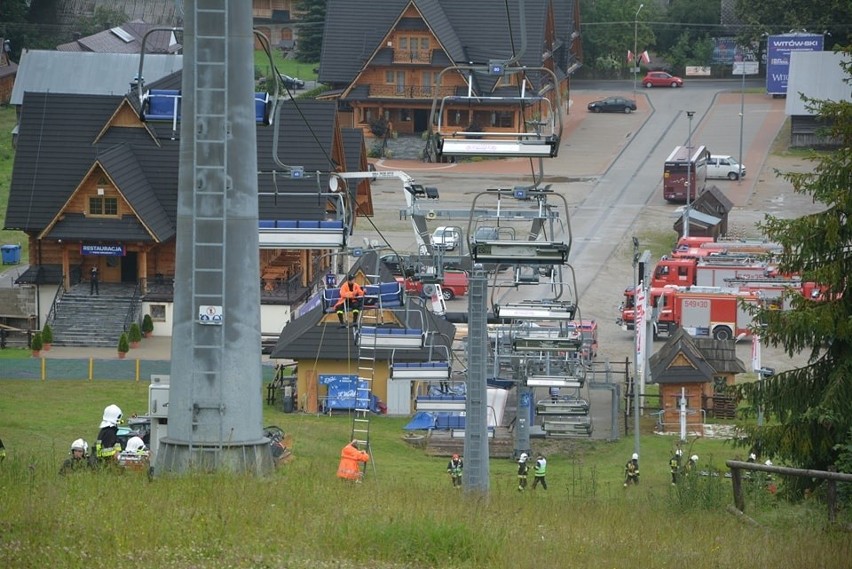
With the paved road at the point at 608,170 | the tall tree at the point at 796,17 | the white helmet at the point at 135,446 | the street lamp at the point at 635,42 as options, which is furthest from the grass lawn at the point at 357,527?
the street lamp at the point at 635,42

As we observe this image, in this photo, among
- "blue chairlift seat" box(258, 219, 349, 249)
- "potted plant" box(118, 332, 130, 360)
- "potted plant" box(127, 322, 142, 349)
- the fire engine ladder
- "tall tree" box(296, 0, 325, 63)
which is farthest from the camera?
"tall tree" box(296, 0, 325, 63)

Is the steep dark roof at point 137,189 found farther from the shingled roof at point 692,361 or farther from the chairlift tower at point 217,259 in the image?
the chairlift tower at point 217,259

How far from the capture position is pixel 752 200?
2881 inches

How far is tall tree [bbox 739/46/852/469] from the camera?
24.5 meters

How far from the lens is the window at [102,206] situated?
52.5 metres

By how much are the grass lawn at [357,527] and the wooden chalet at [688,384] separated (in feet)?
63.5

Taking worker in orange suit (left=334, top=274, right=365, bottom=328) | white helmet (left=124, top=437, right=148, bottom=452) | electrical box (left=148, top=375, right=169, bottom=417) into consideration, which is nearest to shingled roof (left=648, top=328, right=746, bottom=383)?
worker in orange suit (left=334, top=274, right=365, bottom=328)

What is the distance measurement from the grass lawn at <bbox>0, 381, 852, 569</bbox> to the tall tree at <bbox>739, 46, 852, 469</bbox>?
3838mm

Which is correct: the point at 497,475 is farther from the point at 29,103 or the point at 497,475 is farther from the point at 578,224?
the point at 578,224

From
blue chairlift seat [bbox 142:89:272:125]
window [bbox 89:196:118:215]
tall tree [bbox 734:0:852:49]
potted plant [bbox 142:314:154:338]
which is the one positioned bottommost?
potted plant [bbox 142:314:154:338]

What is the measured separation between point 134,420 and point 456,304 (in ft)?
82.0

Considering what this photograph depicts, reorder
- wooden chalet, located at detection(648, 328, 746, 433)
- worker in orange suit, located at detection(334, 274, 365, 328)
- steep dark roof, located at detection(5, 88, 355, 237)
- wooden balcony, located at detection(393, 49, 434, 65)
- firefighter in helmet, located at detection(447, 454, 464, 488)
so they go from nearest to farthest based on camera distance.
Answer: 1. firefighter in helmet, located at detection(447, 454, 464, 488)
2. worker in orange suit, located at detection(334, 274, 365, 328)
3. wooden chalet, located at detection(648, 328, 746, 433)
4. steep dark roof, located at detection(5, 88, 355, 237)
5. wooden balcony, located at detection(393, 49, 434, 65)

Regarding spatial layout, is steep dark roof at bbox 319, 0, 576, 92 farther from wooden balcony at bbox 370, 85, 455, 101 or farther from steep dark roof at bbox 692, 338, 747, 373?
steep dark roof at bbox 692, 338, 747, 373

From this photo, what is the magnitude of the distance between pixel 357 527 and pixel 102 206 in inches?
1518
